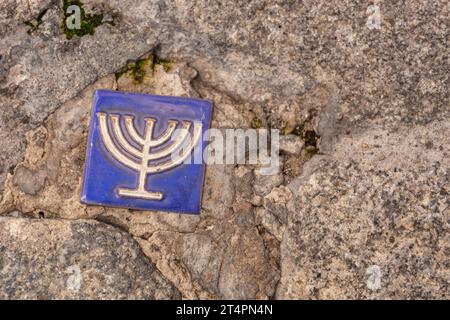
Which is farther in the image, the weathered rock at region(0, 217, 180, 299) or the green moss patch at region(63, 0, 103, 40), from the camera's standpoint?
the green moss patch at region(63, 0, 103, 40)

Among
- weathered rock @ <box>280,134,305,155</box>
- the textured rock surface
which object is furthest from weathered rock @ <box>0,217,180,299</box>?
weathered rock @ <box>280,134,305,155</box>

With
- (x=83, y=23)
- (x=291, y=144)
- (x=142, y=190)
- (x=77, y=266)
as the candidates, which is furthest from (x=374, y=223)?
(x=83, y=23)

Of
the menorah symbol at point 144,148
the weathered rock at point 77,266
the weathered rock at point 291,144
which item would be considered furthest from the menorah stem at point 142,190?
the weathered rock at point 291,144

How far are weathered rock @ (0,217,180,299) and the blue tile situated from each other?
9 cm

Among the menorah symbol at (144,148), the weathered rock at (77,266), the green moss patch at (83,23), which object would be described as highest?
the green moss patch at (83,23)

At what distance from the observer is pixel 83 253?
1699 millimetres

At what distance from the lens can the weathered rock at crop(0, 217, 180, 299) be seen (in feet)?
5.55

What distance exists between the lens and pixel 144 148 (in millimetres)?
1734

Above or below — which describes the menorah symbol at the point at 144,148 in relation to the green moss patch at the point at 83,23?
below

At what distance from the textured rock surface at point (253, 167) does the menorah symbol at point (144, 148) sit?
0.06 m

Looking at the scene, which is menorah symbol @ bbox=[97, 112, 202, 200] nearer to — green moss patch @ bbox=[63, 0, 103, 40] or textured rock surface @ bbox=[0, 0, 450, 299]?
textured rock surface @ bbox=[0, 0, 450, 299]

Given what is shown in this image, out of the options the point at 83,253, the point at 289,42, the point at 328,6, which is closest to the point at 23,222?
the point at 83,253

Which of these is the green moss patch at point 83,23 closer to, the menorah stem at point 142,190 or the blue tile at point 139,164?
the blue tile at point 139,164

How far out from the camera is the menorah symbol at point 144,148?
1731 mm
